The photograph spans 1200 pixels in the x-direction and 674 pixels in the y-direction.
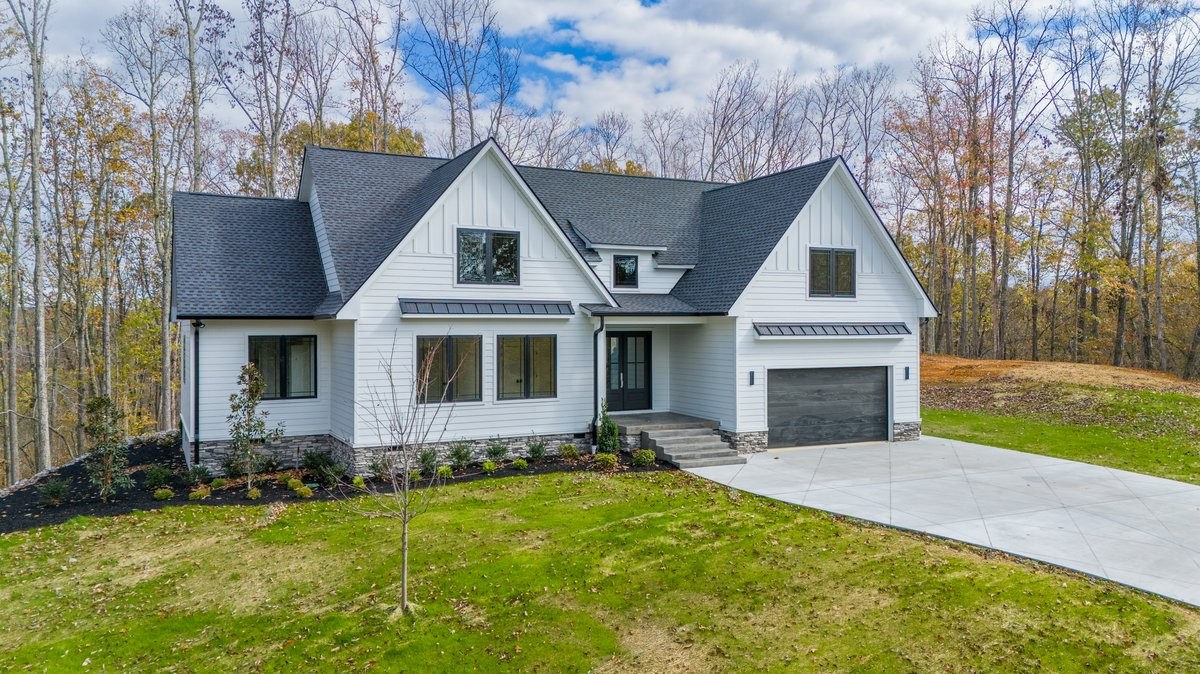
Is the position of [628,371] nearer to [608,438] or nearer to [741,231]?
[608,438]

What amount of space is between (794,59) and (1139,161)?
52.9 ft

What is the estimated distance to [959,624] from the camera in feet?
21.7

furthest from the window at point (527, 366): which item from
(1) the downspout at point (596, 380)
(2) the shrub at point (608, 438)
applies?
(2) the shrub at point (608, 438)

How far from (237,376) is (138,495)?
2.79 metres

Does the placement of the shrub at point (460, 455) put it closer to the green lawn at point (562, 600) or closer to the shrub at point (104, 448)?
the green lawn at point (562, 600)

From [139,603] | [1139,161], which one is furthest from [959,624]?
[1139,161]

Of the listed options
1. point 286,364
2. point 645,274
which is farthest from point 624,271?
point 286,364

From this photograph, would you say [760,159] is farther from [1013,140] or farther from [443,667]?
[443,667]

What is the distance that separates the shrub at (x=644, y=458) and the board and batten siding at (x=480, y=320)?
165 cm

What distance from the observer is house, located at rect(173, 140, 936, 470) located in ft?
43.5

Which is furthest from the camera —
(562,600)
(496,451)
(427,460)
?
(496,451)

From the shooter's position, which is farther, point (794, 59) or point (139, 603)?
point (794, 59)

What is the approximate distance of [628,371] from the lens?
16.8 m

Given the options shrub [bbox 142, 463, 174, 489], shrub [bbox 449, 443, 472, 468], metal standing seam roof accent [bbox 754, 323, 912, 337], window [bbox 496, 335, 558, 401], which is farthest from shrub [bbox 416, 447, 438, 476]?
metal standing seam roof accent [bbox 754, 323, 912, 337]
